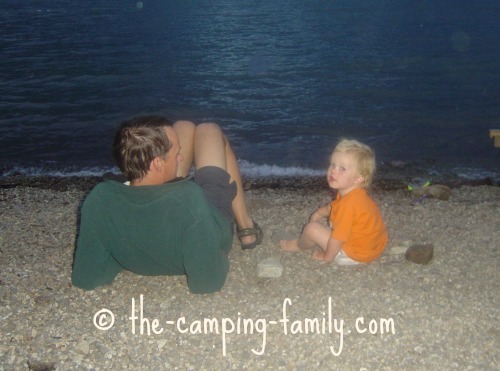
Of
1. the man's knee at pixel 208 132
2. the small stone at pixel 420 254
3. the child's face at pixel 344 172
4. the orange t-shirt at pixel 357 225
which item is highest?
the man's knee at pixel 208 132

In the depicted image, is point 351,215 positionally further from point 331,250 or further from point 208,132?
point 208,132

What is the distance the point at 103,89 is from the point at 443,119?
9713 mm

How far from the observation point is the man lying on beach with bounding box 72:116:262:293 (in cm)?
344

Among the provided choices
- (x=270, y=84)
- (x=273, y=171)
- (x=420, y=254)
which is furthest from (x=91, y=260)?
(x=270, y=84)

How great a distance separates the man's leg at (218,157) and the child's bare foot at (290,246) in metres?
0.27

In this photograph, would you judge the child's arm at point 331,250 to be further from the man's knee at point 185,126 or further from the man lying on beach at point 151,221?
the man's knee at point 185,126

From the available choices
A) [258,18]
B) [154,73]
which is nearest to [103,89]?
[154,73]

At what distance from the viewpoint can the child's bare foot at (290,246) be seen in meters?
4.83

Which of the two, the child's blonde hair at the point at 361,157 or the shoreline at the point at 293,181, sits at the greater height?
the child's blonde hair at the point at 361,157

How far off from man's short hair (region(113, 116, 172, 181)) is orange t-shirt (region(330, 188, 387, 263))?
154 cm

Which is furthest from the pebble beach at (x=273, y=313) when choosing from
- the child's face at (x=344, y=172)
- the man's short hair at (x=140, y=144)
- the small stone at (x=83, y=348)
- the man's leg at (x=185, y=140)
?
the man's short hair at (x=140, y=144)

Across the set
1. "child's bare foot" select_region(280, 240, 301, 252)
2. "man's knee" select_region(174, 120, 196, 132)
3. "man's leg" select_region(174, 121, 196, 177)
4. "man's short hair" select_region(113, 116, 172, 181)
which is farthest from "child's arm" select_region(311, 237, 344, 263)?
"man's short hair" select_region(113, 116, 172, 181)

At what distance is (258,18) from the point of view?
97.9ft

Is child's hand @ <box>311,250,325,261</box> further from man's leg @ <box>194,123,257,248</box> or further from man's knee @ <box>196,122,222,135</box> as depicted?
man's knee @ <box>196,122,222,135</box>
